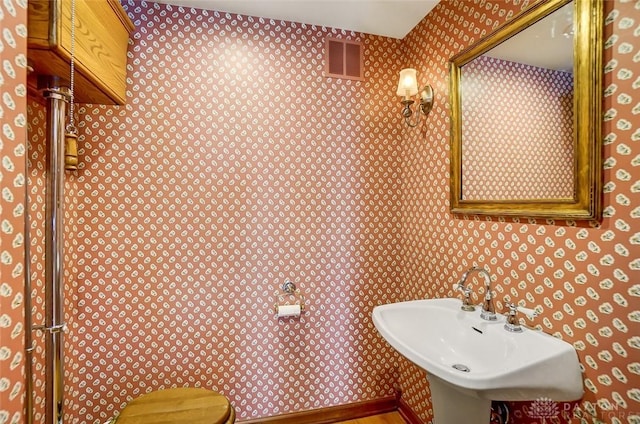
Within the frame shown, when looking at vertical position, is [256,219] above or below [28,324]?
above

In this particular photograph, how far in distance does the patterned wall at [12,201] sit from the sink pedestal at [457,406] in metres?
1.36

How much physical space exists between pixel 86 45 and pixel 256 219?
1111 mm

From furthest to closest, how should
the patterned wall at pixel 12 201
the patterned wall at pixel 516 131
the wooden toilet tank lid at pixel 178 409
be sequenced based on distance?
the wooden toilet tank lid at pixel 178 409, the patterned wall at pixel 516 131, the patterned wall at pixel 12 201

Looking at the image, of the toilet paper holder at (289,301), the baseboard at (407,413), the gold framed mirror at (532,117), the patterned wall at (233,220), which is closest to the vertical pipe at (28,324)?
the patterned wall at (233,220)

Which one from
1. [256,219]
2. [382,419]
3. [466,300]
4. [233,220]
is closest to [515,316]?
[466,300]

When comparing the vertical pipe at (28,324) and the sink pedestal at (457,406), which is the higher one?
the vertical pipe at (28,324)

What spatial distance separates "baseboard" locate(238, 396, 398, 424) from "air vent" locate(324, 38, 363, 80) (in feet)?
7.30

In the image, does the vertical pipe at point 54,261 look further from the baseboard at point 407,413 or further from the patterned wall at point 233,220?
the baseboard at point 407,413

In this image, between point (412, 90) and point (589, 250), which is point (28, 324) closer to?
point (589, 250)

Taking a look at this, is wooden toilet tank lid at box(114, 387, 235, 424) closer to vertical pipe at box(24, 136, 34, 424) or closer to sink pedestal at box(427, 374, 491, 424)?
vertical pipe at box(24, 136, 34, 424)

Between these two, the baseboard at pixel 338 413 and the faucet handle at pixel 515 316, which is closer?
the faucet handle at pixel 515 316

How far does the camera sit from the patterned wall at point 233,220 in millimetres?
1612

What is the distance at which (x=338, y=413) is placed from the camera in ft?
6.30

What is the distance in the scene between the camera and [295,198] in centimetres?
188
